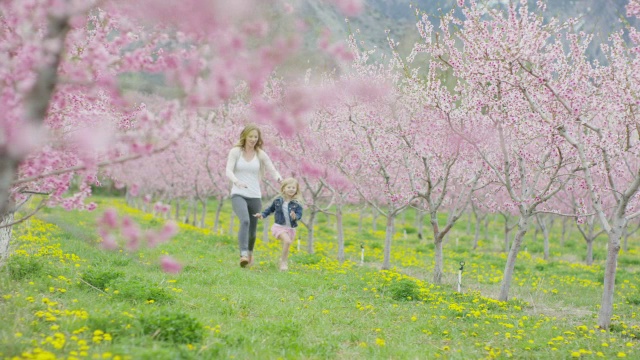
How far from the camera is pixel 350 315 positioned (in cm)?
750

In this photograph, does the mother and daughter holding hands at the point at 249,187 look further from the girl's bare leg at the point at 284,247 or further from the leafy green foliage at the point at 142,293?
the leafy green foliage at the point at 142,293

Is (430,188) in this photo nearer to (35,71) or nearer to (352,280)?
(352,280)

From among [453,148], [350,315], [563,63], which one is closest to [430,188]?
[453,148]

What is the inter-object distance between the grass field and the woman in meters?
0.93

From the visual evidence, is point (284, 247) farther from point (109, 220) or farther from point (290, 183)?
point (109, 220)

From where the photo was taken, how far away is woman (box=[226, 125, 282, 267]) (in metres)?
9.95

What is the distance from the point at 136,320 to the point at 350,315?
11.0 feet

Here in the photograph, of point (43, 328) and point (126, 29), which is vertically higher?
point (126, 29)

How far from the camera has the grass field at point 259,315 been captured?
4961 mm

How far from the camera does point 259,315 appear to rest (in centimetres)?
685

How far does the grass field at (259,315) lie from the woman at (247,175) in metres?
0.93

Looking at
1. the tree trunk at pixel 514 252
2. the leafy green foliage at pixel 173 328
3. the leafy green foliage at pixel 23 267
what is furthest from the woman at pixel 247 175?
the tree trunk at pixel 514 252

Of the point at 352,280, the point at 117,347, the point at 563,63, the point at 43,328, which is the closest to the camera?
the point at 117,347

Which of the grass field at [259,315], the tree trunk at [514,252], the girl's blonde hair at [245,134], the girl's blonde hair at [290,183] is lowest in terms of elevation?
the grass field at [259,315]
